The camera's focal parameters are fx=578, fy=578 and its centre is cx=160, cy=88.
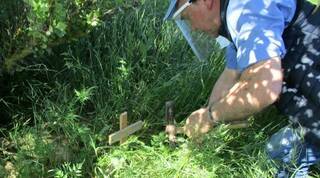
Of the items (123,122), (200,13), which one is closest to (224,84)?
(200,13)

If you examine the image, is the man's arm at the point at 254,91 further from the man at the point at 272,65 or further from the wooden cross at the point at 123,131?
the wooden cross at the point at 123,131

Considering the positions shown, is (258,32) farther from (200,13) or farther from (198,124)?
(198,124)

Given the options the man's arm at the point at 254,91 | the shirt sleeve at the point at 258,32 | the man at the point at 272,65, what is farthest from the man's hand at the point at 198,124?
the shirt sleeve at the point at 258,32

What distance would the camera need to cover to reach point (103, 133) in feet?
9.99

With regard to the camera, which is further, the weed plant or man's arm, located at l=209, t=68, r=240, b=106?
man's arm, located at l=209, t=68, r=240, b=106

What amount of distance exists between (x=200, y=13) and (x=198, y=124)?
54 cm

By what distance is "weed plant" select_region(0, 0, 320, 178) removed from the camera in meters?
2.81

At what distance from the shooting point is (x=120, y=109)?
3205 millimetres

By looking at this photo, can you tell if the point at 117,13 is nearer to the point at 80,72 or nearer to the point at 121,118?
the point at 80,72

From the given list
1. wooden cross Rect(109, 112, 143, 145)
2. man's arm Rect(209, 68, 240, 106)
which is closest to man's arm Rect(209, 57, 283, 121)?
man's arm Rect(209, 68, 240, 106)

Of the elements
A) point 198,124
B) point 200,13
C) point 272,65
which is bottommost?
point 198,124

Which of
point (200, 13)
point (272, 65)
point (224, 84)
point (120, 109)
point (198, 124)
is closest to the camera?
point (272, 65)

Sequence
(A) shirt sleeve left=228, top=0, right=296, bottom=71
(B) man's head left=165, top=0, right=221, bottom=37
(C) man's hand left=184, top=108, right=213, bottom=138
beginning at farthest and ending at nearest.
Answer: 1. (C) man's hand left=184, top=108, right=213, bottom=138
2. (B) man's head left=165, top=0, right=221, bottom=37
3. (A) shirt sleeve left=228, top=0, right=296, bottom=71

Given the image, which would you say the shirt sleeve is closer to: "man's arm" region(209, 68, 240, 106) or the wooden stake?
"man's arm" region(209, 68, 240, 106)
